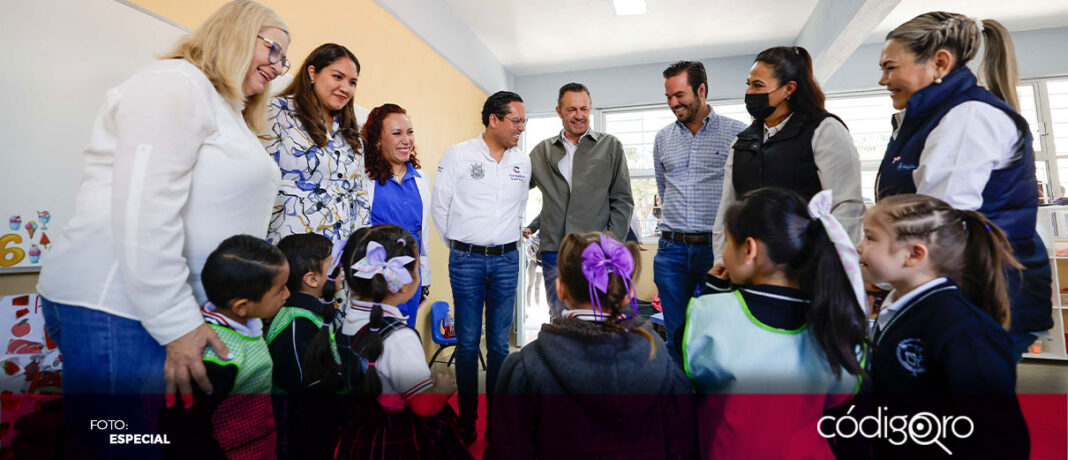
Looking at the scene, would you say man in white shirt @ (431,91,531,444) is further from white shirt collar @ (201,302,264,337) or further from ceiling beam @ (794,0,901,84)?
ceiling beam @ (794,0,901,84)

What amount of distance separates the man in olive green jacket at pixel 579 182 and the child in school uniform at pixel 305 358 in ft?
3.85

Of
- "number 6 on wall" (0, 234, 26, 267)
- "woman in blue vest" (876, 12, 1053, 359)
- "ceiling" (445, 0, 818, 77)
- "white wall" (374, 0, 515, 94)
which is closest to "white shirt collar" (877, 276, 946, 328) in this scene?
"woman in blue vest" (876, 12, 1053, 359)

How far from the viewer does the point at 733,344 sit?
3.47ft

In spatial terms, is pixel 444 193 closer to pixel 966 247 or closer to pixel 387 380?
pixel 387 380

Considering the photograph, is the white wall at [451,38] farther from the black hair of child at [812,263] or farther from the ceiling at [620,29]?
the black hair of child at [812,263]

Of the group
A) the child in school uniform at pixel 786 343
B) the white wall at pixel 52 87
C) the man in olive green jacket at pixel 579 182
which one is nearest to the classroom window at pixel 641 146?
the man in olive green jacket at pixel 579 182

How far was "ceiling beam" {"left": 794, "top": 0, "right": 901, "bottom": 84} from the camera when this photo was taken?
3.43m

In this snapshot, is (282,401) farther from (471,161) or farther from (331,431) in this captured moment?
(471,161)

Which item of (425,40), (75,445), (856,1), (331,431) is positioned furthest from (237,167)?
(856,1)

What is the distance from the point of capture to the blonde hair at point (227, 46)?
1.07 metres

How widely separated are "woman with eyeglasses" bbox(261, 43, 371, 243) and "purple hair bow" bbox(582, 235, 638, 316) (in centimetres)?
95

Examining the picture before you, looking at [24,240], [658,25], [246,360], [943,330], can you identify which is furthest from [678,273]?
[658,25]

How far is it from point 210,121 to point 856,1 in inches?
164

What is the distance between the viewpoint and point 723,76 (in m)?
5.36
